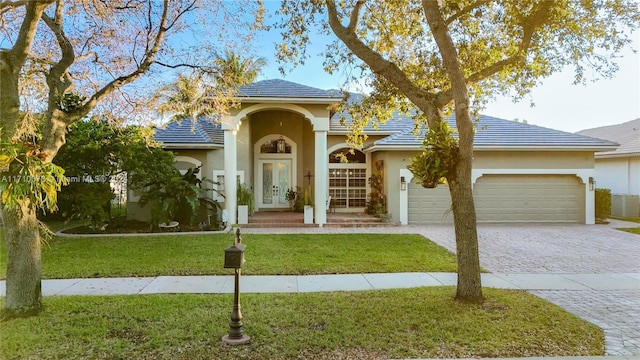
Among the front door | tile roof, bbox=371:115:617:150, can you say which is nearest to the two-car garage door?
tile roof, bbox=371:115:617:150

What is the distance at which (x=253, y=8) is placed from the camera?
8.20m

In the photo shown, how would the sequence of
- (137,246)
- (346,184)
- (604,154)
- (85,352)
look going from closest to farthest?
(85,352) < (137,246) < (346,184) < (604,154)

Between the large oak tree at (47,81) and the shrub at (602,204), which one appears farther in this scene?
the shrub at (602,204)

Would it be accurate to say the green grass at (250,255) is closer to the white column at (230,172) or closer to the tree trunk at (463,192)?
the white column at (230,172)

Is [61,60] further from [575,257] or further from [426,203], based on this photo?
[426,203]

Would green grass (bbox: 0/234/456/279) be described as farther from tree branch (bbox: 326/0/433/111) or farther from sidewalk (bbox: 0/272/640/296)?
tree branch (bbox: 326/0/433/111)

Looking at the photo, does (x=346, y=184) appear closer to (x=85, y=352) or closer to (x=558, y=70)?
(x=558, y=70)

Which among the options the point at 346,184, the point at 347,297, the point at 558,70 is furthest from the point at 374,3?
the point at 346,184

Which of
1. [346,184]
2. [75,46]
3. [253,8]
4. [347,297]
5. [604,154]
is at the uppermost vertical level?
[253,8]

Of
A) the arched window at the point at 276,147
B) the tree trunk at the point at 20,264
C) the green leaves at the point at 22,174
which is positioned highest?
the arched window at the point at 276,147

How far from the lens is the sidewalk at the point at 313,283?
255 inches

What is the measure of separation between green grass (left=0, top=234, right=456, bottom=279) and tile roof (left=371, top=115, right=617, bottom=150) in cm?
460

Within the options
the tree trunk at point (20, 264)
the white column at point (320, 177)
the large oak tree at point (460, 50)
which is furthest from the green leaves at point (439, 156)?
the white column at point (320, 177)

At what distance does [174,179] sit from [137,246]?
322 cm
